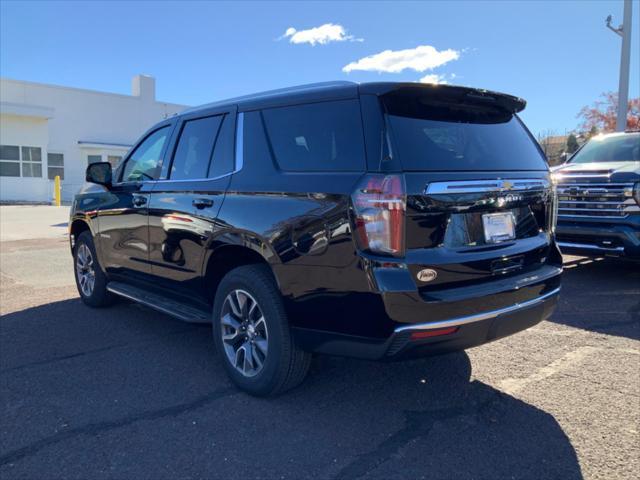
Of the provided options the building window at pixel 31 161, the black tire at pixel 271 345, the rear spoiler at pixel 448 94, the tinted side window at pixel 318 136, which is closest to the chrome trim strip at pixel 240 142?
the tinted side window at pixel 318 136

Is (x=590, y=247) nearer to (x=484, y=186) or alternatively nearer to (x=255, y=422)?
(x=484, y=186)

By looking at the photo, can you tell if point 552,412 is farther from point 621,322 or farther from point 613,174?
point 613,174

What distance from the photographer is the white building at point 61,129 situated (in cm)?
2681

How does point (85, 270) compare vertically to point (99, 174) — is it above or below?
below

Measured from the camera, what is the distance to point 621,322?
5141mm

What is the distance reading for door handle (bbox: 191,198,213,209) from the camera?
3.79 m

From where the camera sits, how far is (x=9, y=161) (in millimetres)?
26828

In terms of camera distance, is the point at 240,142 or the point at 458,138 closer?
the point at 458,138

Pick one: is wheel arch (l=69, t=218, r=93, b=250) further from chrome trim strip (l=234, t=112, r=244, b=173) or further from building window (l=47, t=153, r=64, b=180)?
building window (l=47, t=153, r=64, b=180)

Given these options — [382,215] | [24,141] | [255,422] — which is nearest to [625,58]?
[382,215]

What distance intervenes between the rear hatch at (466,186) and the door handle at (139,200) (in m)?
2.55

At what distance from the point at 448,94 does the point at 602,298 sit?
3.98 m

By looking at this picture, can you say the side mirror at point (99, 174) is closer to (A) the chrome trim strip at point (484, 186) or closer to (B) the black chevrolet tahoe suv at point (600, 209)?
(A) the chrome trim strip at point (484, 186)

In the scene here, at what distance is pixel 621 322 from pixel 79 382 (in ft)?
15.9
